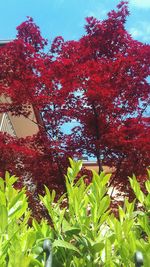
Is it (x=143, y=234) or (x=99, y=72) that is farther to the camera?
(x=99, y=72)

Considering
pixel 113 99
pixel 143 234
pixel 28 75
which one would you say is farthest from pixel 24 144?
pixel 143 234

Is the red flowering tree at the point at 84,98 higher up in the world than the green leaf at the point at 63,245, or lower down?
higher up

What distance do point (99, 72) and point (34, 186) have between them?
8.52 feet

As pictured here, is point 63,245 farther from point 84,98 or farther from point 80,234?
point 84,98

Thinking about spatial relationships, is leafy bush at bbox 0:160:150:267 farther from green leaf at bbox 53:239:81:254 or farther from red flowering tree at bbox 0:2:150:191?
red flowering tree at bbox 0:2:150:191

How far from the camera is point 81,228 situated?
1833 mm

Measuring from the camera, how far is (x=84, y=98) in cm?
779

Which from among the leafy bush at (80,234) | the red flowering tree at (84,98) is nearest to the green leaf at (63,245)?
the leafy bush at (80,234)

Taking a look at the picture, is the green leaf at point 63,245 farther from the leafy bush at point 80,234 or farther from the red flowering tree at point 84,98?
the red flowering tree at point 84,98

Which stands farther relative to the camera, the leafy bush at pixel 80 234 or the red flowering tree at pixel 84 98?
the red flowering tree at pixel 84 98

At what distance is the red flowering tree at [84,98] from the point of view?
768 centimetres

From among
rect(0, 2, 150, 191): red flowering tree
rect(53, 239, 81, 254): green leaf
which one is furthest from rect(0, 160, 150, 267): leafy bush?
rect(0, 2, 150, 191): red flowering tree

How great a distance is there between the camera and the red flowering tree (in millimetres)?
7680

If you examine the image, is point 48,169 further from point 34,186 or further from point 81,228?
point 81,228
